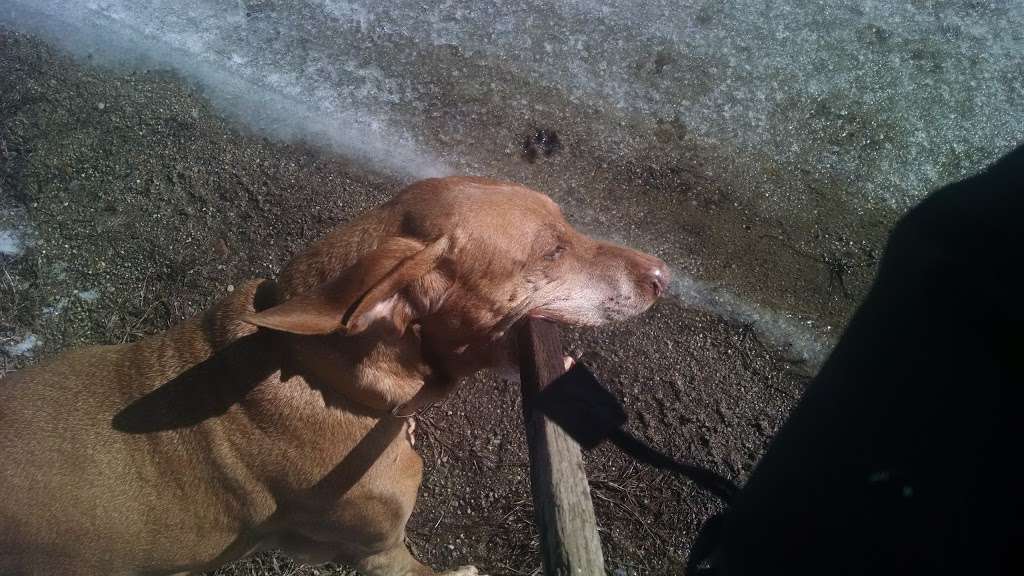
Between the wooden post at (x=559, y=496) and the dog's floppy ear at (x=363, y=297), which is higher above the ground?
the dog's floppy ear at (x=363, y=297)

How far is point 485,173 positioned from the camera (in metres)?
4.76

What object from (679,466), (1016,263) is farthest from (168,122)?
(1016,263)

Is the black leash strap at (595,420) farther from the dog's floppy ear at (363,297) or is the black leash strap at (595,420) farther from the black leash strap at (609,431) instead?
the dog's floppy ear at (363,297)

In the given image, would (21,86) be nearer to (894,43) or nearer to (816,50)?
(816,50)

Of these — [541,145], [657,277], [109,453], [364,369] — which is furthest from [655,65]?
[109,453]

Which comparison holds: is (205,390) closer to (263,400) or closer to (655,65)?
(263,400)

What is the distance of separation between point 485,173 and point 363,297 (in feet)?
9.18

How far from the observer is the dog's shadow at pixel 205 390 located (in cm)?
272

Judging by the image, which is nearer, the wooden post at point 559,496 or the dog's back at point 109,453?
the wooden post at point 559,496

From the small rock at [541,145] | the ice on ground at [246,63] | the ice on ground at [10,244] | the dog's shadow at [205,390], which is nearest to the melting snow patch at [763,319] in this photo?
the small rock at [541,145]

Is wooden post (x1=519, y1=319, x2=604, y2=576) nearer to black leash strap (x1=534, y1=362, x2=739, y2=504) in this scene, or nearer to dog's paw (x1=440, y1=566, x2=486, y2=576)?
black leash strap (x1=534, y1=362, x2=739, y2=504)

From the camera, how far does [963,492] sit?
3000 millimetres

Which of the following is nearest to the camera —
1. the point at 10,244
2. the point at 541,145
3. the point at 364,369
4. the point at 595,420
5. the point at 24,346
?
the point at 364,369

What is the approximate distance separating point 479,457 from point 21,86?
14.7ft
